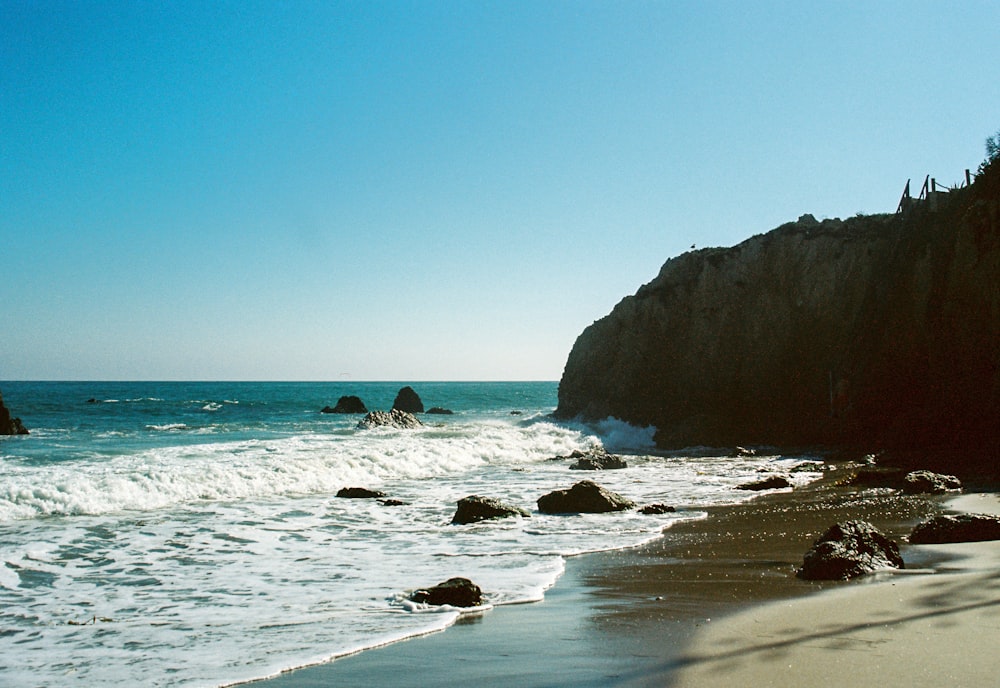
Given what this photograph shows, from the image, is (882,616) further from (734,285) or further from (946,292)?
(734,285)

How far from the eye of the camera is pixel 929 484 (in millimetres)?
14086

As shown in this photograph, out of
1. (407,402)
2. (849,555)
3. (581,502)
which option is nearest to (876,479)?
(581,502)

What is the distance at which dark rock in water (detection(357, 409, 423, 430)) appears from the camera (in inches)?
1551

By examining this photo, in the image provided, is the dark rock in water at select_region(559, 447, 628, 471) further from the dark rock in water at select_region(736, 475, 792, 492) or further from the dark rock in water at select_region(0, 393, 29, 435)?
the dark rock in water at select_region(0, 393, 29, 435)

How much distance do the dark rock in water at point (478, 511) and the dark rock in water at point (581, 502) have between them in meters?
0.97

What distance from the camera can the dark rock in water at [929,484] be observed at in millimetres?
14031

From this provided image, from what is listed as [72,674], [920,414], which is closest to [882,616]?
[72,674]

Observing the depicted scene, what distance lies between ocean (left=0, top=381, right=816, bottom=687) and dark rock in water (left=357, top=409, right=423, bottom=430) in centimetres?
1477

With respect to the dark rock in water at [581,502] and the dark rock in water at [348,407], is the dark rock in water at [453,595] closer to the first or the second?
the dark rock in water at [581,502]

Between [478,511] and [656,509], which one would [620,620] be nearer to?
[478,511]

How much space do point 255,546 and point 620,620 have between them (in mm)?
6538

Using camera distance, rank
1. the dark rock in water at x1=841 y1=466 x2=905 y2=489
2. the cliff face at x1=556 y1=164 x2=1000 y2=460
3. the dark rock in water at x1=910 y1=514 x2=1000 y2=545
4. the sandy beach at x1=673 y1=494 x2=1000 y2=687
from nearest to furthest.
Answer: the sandy beach at x1=673 y1=494 x2=1000 y2=687 < the dark rock in water at x1=910 y1=514 x2=1000 y2=545 < the dark rock in water at x1=841 y1=466 x2=905 y2=489 < the cliff face at x1=556 y1=164 x2=1000 y2=460

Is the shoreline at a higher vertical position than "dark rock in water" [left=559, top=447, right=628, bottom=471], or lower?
higher

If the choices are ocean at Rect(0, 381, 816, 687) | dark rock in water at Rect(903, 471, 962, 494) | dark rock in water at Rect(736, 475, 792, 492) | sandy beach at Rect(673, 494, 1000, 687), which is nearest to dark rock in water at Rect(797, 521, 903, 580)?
sandy beach at Rect(673, 494, 1000, 687)
